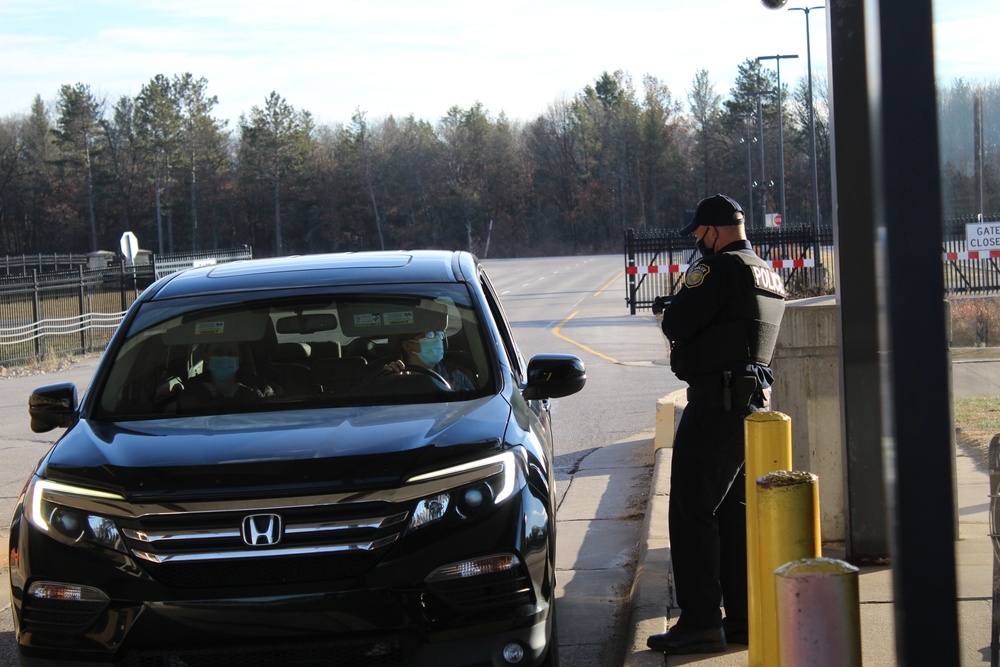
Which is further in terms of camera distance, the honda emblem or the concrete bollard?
the honda emblem

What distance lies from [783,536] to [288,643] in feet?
4.97

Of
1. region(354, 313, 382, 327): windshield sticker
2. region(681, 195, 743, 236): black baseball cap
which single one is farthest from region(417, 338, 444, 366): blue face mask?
region(681, 195, 743, 236): black baseball cap

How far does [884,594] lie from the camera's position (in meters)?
4.92

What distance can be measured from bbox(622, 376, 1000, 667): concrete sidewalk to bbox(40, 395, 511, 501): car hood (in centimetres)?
130

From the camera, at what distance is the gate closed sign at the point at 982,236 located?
342cm

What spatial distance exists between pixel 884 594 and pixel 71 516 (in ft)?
11.1

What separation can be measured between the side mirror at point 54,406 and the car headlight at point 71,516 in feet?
2.89

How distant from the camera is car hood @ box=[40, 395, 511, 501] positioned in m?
3.52

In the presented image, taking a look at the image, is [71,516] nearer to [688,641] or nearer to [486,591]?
[486,591]

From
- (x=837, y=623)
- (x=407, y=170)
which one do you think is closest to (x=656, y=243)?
(x=837, y=623)

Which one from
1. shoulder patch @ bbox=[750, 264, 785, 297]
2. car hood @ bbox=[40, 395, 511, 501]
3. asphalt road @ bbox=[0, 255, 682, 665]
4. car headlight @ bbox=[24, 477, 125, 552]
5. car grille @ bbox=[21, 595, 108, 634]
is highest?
shoulder patch @ bbox=[750, 264, 785, 297]

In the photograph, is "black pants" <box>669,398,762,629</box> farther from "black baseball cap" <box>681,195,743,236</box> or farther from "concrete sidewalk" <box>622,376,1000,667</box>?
"black baseball cap" <box>681,195,743,236</box>

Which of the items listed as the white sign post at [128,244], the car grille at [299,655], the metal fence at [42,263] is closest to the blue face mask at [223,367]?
the car grille at [299,655]

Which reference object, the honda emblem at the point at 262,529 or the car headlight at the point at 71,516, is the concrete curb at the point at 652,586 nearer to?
the honda emblem at the point at 262,529
